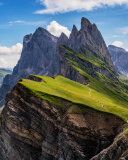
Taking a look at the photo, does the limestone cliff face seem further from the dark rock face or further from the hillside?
the dark rock face

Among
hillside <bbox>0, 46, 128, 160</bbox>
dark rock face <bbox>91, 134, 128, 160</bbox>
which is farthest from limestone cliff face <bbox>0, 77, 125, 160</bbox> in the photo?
dark rock face <bbox>91, 134, 128, 160</bbox>

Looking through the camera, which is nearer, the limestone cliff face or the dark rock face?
the dark rock face

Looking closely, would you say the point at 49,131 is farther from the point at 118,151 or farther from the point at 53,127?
the point at 118,151

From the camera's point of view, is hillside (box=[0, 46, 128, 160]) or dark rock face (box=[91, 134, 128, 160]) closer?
dark rock face (box=[91, 134, 128, 160])

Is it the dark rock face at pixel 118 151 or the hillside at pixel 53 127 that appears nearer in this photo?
the dark rock face at pixel 118 151

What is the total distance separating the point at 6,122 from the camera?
81.1m

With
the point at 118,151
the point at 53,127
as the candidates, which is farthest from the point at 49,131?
the point at 118,151

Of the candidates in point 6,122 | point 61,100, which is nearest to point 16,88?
point 6,122

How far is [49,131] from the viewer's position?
69.9 metres

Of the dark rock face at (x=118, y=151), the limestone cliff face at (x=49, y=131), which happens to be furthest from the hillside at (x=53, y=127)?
the dark rock face at (x=118, y=151)

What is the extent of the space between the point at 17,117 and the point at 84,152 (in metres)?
32.3

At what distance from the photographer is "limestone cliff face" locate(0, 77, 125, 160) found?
209 ft

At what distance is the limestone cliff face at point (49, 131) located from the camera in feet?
209

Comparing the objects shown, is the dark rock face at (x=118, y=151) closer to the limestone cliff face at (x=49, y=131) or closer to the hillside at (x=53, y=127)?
the hillside at (x=53, y=127)
